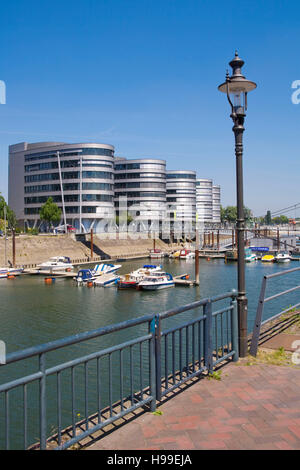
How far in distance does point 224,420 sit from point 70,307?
92.7ft

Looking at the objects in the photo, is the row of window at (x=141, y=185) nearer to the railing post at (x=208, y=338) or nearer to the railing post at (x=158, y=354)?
the railing post at (x=208, y=338)

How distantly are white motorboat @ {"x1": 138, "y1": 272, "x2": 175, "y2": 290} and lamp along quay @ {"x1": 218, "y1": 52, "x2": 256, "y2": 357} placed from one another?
33.1 m

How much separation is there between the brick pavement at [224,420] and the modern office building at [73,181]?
293ft

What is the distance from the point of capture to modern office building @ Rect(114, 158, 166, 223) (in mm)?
115125

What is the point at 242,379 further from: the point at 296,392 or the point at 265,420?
the point at 265,420

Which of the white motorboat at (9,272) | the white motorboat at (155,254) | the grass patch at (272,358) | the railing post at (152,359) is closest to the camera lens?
the railing post at (152,359)

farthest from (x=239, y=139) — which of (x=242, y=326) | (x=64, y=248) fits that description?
(x=64, y=248)

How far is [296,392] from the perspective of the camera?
533cm

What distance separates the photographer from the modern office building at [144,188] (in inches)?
4532

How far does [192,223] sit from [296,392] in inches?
4960

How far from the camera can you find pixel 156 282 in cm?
4044

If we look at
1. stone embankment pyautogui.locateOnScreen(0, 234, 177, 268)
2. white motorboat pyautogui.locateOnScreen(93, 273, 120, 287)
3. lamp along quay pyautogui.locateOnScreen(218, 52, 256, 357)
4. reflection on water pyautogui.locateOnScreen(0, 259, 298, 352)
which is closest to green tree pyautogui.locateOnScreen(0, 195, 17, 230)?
stone embankment pyautogui.locateOnScreen(0, 234, 177, 268)

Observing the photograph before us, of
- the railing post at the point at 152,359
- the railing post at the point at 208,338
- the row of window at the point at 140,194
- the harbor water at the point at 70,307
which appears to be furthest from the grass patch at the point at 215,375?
the row of window at the point at 140,194

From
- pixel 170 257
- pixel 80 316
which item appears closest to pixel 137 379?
pixel 80 316
